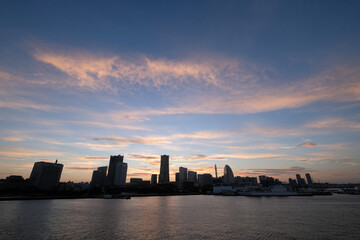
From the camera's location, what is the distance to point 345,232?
4447 centimetres

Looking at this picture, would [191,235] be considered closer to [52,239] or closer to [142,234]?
[142,234]

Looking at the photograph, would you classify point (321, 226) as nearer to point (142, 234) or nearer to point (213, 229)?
point (213, 229)

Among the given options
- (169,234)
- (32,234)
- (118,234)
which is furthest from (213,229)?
(32,234)

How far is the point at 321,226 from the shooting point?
50.6 m

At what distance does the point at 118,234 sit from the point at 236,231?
Answer: 88.4 feet

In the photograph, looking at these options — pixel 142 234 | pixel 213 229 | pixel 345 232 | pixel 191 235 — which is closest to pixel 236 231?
pixel 213 229

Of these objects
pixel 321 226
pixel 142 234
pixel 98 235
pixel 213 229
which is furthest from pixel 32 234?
pixel 321 226

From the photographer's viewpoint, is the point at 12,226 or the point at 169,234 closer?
the point at 169,234

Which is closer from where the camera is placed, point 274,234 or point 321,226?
point 274,234

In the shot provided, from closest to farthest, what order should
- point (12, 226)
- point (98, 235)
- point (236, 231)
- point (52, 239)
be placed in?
1. point (52, 239)
2. point (98, 235)
3. point (236, 231)
4. point (12, 226)

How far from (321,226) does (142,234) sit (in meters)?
45.5

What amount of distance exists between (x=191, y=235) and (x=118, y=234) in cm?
1621

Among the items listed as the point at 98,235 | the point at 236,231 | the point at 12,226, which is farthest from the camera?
the point at 12,226

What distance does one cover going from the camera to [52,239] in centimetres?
3966
